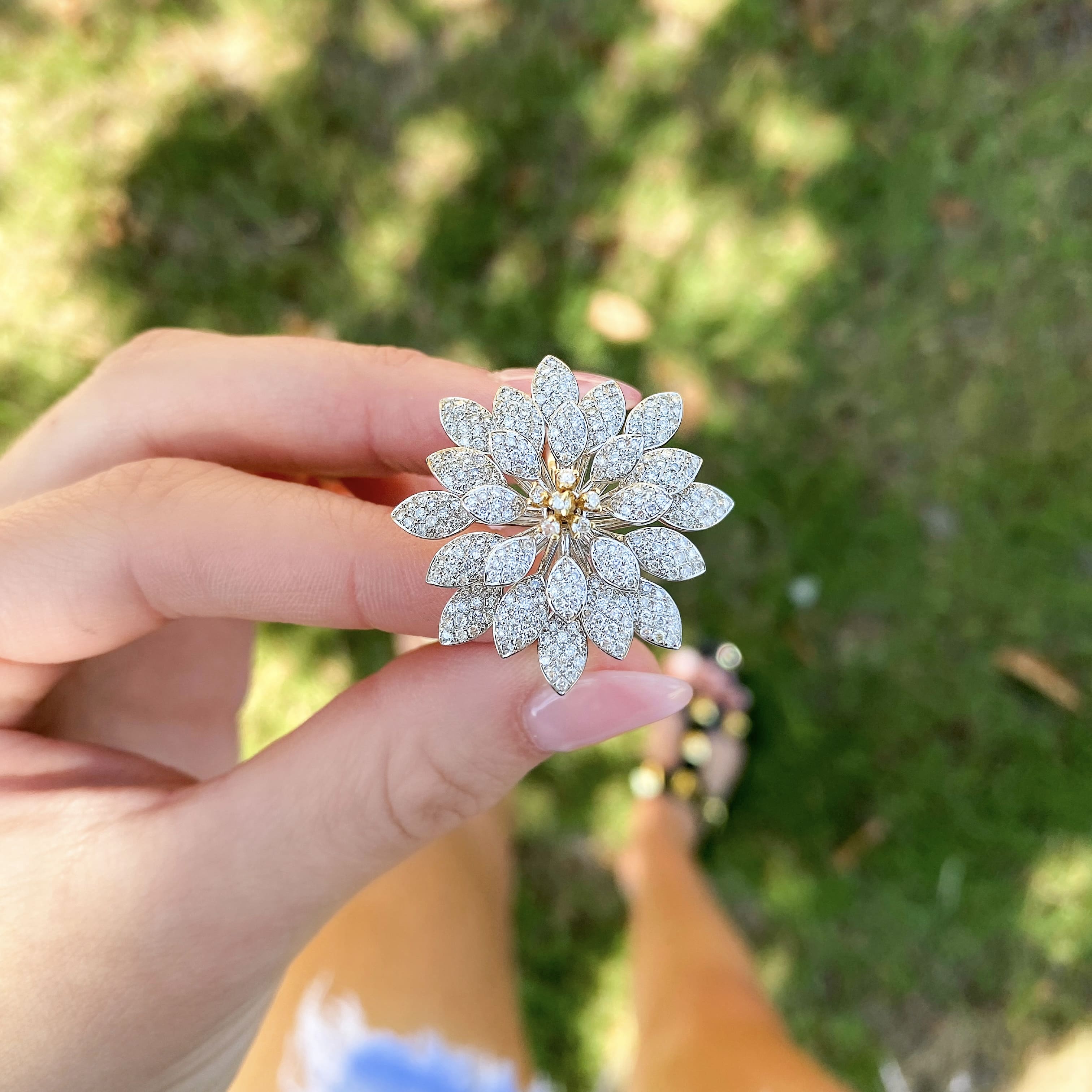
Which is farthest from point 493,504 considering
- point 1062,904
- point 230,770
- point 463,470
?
point 1062,904

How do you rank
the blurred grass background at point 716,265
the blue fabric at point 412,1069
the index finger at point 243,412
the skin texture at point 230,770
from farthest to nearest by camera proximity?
the blurred grass background at point 716,265, the blue fabric at point 412,1069, the index finger at point 243,412, the skin texture at point 230,770

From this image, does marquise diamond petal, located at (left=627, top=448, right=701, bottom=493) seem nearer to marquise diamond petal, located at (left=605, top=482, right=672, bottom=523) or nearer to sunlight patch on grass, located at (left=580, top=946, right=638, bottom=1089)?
marquise diamond petal, located at (left=605, top=482, right=672, bottom=523)

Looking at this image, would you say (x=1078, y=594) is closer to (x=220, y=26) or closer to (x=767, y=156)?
(x=767, y=156)

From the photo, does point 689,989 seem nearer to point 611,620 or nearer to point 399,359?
point 611,620

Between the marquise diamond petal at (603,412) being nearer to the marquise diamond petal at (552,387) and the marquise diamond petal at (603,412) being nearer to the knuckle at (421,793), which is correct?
the marquise diamond petal at (552,387)

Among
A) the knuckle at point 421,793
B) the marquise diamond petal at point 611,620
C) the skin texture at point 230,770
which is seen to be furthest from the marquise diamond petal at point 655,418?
the knuckle at point 421,793

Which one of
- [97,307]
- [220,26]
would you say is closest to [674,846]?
[97,307]

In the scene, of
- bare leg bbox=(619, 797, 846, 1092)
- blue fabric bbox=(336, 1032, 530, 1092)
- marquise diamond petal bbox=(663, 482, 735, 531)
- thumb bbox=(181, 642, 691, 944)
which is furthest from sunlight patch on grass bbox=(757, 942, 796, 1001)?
marquise diamond petal bbox=(663, 482, 735, 531)
